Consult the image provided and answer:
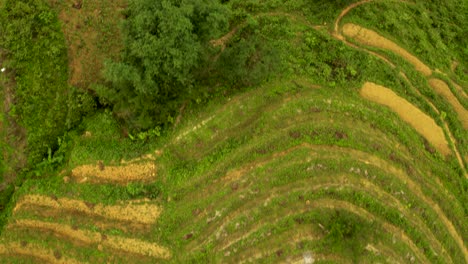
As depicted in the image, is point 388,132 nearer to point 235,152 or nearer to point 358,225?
point 358,225

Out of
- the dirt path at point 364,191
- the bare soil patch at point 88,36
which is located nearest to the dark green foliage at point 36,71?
the bare soil patch at point 88,36

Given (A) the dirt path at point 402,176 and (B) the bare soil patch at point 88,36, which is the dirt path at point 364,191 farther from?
(B) the bare soil patch at point 88,36

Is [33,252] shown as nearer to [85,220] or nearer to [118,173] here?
[85,220]

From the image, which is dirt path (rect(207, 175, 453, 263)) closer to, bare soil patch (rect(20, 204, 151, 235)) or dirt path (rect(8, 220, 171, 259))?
dirt path (rect(8, 220, 171, 259))

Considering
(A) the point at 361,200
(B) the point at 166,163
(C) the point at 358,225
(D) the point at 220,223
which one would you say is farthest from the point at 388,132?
(B) the point at 166,163

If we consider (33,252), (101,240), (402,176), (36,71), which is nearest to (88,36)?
(36,71)
